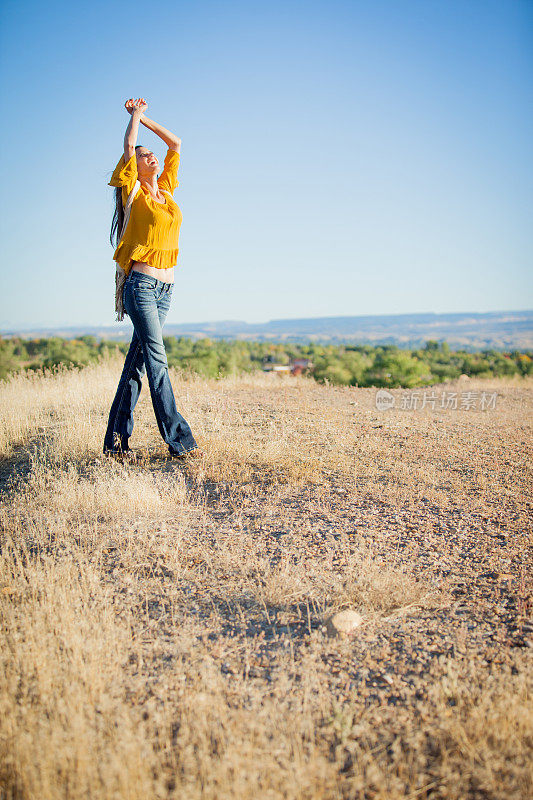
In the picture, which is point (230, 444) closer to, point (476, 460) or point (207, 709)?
point (476, 460)

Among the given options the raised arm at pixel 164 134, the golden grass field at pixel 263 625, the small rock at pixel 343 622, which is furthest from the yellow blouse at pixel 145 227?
the small rock at pixel 343 622

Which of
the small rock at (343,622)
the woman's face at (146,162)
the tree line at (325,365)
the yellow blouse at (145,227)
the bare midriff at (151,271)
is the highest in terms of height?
the woman's face at (146,162)

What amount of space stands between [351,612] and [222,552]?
2.79ft

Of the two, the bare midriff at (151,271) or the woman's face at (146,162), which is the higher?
the woman's face at (146,162)

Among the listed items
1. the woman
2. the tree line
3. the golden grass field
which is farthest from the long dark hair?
the tree line

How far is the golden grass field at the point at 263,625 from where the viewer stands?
153 centimetres

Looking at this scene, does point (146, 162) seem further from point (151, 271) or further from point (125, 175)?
point (151, 271)

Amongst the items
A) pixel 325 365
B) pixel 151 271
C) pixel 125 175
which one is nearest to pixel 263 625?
pixel 151 271

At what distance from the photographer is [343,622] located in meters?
2.23

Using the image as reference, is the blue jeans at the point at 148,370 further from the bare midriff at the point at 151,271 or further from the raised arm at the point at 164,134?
the raised arm at the point at 164,134

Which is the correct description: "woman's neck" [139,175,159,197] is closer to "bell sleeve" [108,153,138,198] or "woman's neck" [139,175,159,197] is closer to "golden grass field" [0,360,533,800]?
"bell sleeve" [108,153,138,198]

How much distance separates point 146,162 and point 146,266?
802 mm

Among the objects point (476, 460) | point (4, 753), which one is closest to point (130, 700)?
point (4, 753)

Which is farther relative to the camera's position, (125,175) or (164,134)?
(164,134)
